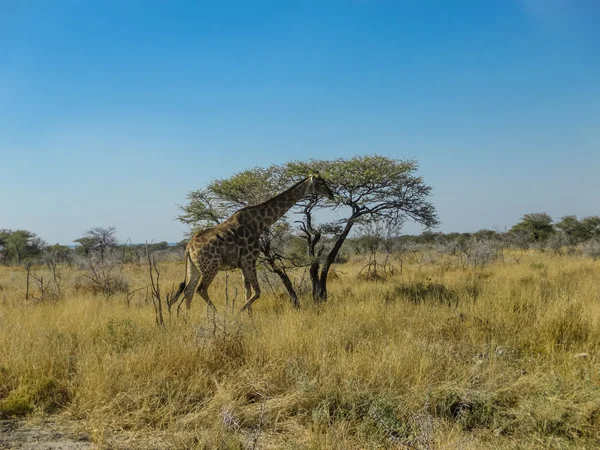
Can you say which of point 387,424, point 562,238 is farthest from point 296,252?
point 562,238

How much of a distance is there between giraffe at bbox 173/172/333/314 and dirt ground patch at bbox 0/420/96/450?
3.91 meters

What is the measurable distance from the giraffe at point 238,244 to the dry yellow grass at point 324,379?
147 cm

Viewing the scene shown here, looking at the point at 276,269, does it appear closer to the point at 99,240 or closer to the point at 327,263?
the point at 327,263

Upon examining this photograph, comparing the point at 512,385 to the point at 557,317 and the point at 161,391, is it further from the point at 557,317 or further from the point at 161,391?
the point at 161,391

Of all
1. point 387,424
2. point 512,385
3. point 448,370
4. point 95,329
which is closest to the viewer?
point 387,424

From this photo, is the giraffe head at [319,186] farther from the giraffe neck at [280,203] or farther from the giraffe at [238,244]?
the giraffe neck at [280,203]

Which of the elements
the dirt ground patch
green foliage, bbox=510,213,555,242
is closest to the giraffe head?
the dirt ground patch

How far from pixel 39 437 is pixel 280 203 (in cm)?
601

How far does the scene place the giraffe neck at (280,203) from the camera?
29.6ft

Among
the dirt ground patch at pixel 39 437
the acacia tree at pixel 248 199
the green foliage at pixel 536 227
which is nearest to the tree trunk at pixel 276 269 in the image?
the acacia tree at pixel 248 199

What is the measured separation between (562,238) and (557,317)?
2506 cm

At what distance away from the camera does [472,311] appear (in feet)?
23.3

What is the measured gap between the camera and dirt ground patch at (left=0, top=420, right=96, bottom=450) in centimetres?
377

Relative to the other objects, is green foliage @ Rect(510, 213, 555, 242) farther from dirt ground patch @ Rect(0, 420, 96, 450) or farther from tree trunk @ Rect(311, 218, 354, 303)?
dirt ground patch @ Rect(0, 420, 96, 450)
